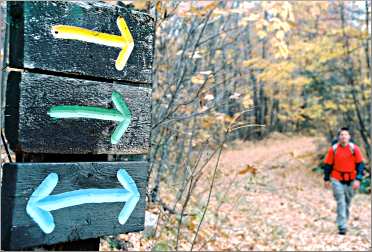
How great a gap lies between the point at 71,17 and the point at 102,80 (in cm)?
25

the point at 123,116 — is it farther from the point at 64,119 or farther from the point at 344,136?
the point at 344,136

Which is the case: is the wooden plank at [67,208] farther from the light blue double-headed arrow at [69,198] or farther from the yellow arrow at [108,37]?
the yellow arrow at [108,37]

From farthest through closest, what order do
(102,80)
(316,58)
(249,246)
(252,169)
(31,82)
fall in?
1. (316,58)
2. (249,246)
3. (252,169)
4. (102,80)
5. (31,82)

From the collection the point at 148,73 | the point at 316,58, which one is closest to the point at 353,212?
the point at 316,58

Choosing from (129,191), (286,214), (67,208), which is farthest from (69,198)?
(286,214)

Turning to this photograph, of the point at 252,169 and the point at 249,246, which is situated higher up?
the point at 252,169

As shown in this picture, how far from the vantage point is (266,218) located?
802 cm

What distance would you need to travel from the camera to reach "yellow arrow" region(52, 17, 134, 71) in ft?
4.64

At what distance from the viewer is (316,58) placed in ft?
40.7

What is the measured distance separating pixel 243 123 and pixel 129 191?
4.15 feet

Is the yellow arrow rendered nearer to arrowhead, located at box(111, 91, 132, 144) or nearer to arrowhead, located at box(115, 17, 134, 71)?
arrowhead, located at box(115, 17, 134, 71)

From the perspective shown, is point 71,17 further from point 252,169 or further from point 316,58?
point 316,58

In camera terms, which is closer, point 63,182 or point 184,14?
point 63,182

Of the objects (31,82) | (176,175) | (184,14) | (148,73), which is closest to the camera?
(31,82)
